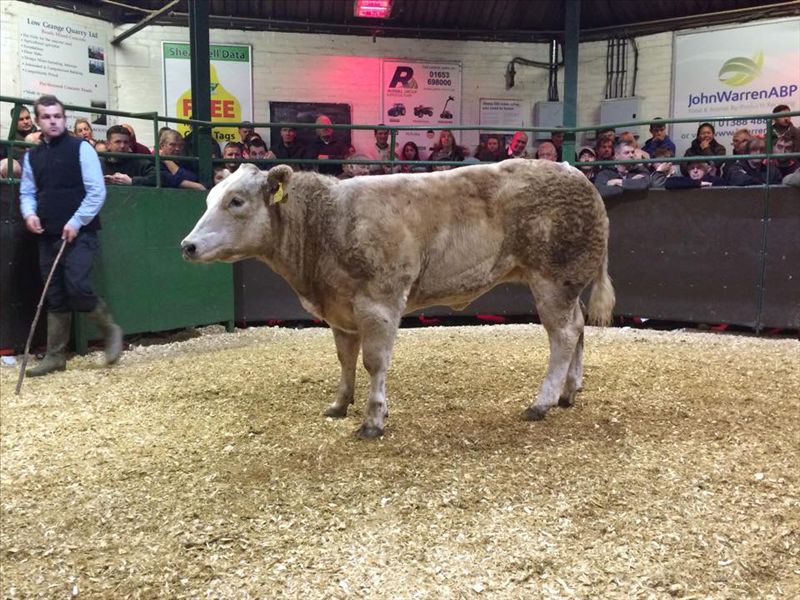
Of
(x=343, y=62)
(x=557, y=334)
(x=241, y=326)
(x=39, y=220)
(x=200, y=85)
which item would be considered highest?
(x=343, y=62)

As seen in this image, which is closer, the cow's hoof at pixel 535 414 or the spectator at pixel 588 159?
the cow's hoof at pixel 535 414

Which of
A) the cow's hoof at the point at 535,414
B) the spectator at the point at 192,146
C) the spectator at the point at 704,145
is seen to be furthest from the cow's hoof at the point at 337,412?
the spectator at the point at 704,145

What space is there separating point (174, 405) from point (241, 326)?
10.0ft

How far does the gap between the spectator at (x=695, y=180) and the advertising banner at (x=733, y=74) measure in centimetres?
261

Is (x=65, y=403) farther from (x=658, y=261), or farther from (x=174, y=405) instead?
(x=658, y=261)

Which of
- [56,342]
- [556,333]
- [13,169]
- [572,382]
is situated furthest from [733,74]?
[56,342]

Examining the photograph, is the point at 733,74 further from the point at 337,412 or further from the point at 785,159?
the point at 337,412

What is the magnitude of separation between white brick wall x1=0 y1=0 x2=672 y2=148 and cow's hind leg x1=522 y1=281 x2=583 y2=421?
7.51 metres

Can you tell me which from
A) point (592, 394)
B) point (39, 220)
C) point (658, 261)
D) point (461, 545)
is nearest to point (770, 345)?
point (658, 261)

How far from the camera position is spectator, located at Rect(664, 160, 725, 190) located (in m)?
6.89

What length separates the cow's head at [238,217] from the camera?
3277 mm

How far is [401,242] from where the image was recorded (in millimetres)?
3465

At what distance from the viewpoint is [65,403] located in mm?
4438

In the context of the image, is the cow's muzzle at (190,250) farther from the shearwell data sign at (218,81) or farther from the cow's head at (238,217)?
the shearwell data sign at (218,81)
